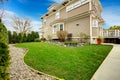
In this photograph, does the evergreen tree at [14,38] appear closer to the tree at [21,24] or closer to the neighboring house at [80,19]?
the neighboring house at [80,19]

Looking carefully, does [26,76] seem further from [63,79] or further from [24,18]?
[24,18]

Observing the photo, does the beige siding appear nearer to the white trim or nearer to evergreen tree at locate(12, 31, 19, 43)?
the white trim

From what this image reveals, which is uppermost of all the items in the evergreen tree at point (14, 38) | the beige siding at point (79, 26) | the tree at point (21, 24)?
the tree at point (21, 24)

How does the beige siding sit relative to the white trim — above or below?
below

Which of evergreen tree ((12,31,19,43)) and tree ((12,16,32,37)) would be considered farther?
tree ((12,16,32,37))

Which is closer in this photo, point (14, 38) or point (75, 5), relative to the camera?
point (14, 38)

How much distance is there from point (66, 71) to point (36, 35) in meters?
16.3

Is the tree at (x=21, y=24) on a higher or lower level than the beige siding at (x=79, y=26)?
higher

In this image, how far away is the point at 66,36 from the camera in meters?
20.5

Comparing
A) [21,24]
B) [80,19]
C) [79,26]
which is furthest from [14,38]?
[21,24]

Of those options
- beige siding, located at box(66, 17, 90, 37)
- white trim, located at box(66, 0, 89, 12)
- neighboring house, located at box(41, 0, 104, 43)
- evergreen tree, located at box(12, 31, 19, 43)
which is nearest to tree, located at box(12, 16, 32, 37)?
neighboring house, located at box(41, 0, 104, 43)

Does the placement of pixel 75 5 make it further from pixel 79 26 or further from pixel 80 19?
pixel 79 26

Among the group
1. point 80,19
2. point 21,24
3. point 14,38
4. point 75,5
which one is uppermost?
point 75,5

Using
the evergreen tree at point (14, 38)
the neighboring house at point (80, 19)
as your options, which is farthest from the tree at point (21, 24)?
the evergreen tree at point (14, 38)
